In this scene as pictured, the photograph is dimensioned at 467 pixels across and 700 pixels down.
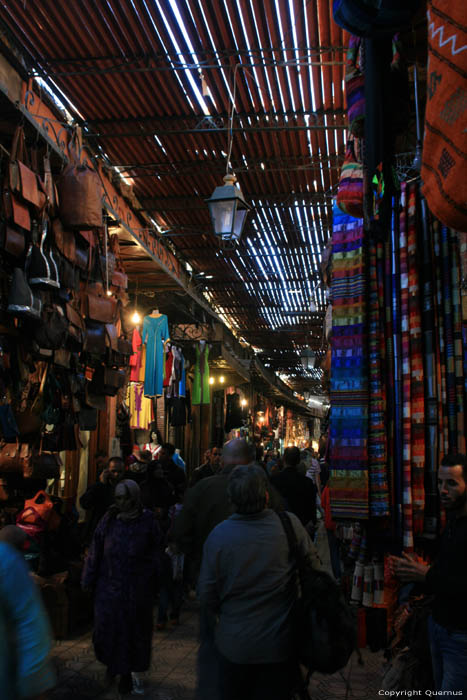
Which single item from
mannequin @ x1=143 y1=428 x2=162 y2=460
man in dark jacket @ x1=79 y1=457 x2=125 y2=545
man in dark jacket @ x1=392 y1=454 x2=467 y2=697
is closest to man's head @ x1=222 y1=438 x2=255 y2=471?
man in dark jacket @ x1=392 y1=454 x2=467 y2=697

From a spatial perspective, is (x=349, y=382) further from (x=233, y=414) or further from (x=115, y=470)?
(x=233, y=414)

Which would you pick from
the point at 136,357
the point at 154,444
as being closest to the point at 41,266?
the point at 136,357

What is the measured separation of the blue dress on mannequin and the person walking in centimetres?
691

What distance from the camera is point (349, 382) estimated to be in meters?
3.38

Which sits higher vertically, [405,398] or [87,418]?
[405,398]

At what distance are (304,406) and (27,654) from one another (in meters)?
35.6

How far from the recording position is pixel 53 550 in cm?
648

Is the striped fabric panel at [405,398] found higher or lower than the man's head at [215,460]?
higher

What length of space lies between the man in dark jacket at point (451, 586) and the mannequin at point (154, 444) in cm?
751

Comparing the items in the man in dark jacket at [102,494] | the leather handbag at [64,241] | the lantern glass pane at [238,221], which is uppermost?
the lantern glass pane at [238,221]

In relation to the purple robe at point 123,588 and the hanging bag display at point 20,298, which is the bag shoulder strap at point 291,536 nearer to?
the purple robe at point 123,588

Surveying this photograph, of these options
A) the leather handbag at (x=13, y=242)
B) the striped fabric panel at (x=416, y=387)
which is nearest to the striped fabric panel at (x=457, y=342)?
the striped fabric panel at (x=416, y=387)

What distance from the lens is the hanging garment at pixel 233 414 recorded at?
57.9 ft

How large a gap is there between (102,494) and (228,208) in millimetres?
3474
